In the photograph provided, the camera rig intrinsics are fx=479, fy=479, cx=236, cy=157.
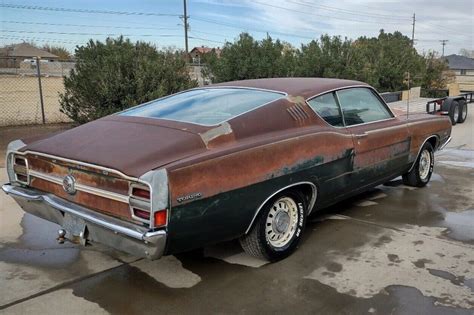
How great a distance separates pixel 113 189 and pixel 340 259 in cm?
202

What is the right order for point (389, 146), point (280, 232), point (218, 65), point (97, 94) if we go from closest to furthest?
point (280, 232), point (389, 146), point (97, 94), point (218, 65)

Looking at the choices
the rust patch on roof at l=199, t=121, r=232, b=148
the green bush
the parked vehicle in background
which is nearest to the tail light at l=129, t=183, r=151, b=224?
the rust patch on roof at l=199, t=121, r=232, b=148

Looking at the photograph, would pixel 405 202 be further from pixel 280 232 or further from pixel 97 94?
pixel 97 94

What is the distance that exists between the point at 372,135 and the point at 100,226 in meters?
2.95

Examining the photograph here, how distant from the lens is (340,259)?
4098 mm

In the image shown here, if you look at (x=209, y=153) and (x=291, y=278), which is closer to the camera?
(x=209, y=153)

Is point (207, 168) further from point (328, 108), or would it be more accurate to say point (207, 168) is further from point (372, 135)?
point (372, 135)

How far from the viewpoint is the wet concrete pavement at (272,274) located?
3.34 m

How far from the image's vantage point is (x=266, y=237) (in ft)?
12.8

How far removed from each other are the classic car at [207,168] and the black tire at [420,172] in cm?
139

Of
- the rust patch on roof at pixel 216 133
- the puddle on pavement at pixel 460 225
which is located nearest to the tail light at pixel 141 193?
the rust patch on roof at pixel 216 133

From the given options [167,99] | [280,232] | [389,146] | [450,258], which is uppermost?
[167,99]

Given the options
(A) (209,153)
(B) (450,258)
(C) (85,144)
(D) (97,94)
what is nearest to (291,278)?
(A) (209,153)

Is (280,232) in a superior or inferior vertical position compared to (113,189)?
inferior
